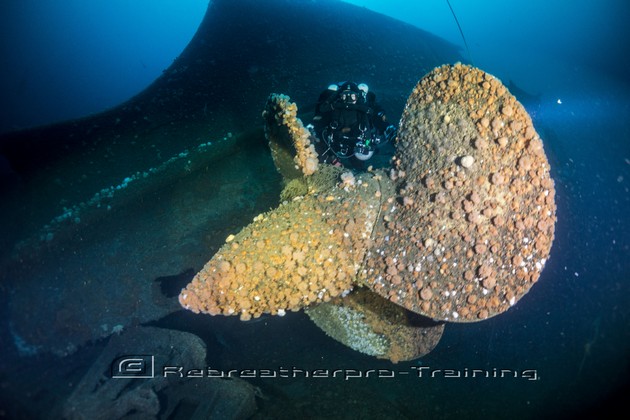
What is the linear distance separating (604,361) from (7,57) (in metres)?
54.1

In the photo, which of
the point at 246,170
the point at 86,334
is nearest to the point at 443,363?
the point at 246,170

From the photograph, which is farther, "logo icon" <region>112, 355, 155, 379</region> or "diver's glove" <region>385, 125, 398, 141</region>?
"diver's glove" <region>385, 125, 398, 141</region>

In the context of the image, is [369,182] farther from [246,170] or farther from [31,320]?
[31,320]

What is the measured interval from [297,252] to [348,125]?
117 inches

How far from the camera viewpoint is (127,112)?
17.1 ft

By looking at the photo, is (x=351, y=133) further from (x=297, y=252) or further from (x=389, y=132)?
(x=297, y=252)

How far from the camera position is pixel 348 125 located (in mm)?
5094

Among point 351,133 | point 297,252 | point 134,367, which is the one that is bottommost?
point 134,367

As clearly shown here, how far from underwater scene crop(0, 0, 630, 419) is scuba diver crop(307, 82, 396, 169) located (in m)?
0.04

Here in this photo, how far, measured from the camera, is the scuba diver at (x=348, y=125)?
5.06m

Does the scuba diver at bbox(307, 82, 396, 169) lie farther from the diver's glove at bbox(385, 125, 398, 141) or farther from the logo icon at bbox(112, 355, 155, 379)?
the logo icon at bbox(112, 355, 155, 379)

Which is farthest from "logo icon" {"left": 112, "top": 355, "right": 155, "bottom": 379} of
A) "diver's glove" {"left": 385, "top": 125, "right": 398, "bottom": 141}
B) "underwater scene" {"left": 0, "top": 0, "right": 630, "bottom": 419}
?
"diver's glove" {"left": 385, "top": 125, "right": 398, "bottom": 141}

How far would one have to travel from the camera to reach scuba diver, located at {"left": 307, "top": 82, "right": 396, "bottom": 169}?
5059mm

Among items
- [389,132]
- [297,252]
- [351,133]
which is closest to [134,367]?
[297,252]
